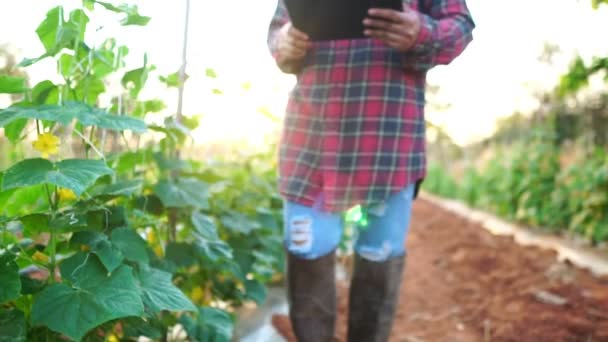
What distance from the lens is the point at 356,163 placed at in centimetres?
149

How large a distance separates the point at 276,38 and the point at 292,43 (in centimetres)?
12

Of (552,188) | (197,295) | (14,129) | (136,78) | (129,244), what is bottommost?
(552,188)

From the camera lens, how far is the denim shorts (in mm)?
1485

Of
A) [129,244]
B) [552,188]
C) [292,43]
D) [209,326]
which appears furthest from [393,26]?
[552,188]

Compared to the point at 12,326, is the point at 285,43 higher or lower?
higher

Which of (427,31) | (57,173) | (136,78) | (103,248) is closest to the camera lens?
(57,173)

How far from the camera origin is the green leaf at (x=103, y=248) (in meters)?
0.98

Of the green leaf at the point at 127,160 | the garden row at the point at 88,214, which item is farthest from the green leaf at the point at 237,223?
the green leaf at the point at 127,160

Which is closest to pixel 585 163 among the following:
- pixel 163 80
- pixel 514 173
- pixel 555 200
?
pixel 555 200

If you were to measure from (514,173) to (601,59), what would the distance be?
465cm

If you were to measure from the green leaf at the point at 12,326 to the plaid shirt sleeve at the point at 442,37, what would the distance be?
3.50 feet

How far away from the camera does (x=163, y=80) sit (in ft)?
4.85

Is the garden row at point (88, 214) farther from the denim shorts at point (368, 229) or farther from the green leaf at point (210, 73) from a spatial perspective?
the denim shorts at point (368, 229)

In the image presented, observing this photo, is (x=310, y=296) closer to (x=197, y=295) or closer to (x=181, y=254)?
(x=181, y=254)
